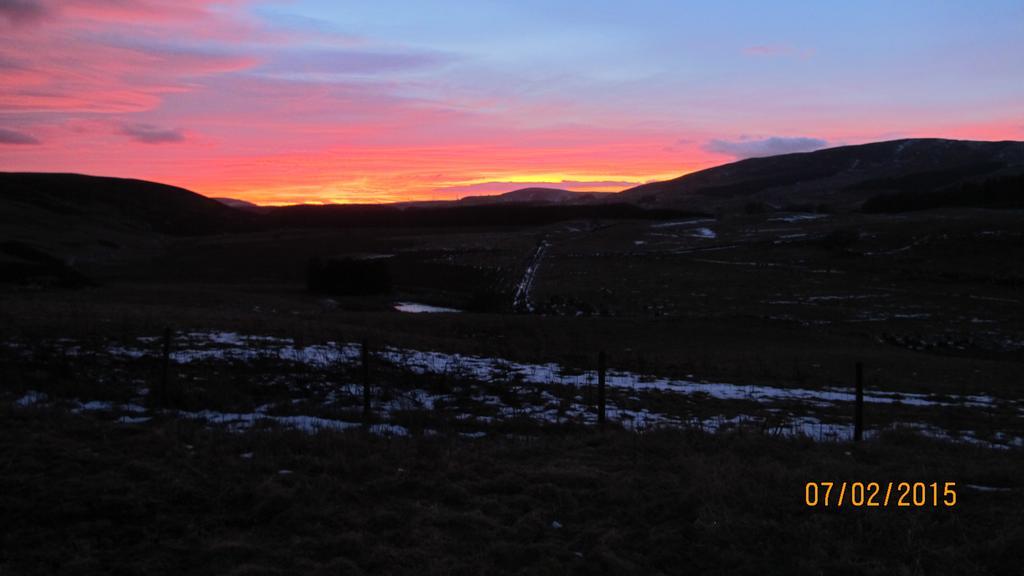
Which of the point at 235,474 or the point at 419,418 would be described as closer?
the point at 235,474

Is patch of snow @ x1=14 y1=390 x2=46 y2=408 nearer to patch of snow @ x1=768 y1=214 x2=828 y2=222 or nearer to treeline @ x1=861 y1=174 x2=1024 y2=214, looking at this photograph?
patch of snow @ x1=768 y1=214 x2=828 y2=222

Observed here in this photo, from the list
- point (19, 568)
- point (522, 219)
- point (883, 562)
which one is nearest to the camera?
point (19, 568)

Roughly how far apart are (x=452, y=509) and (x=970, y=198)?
5689 inches

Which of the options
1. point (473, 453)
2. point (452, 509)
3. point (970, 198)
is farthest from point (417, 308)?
point (970, 198)

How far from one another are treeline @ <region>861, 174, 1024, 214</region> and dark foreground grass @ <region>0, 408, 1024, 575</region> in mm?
121976

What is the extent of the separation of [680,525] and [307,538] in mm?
3944

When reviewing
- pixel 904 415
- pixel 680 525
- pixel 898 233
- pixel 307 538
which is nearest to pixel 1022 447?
pixel 904 415

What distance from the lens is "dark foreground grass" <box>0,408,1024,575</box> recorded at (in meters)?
6.58

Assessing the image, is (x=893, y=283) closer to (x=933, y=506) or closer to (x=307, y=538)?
(x=933, y=506)

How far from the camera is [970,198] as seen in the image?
408ft

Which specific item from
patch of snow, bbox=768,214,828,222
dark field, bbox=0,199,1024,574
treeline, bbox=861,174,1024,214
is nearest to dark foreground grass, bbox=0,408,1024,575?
dark field, bbox=0,199,1024,574

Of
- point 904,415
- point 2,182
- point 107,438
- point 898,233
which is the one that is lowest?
point 904,415

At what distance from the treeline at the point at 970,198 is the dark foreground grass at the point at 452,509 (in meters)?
122

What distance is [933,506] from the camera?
8141 mm
